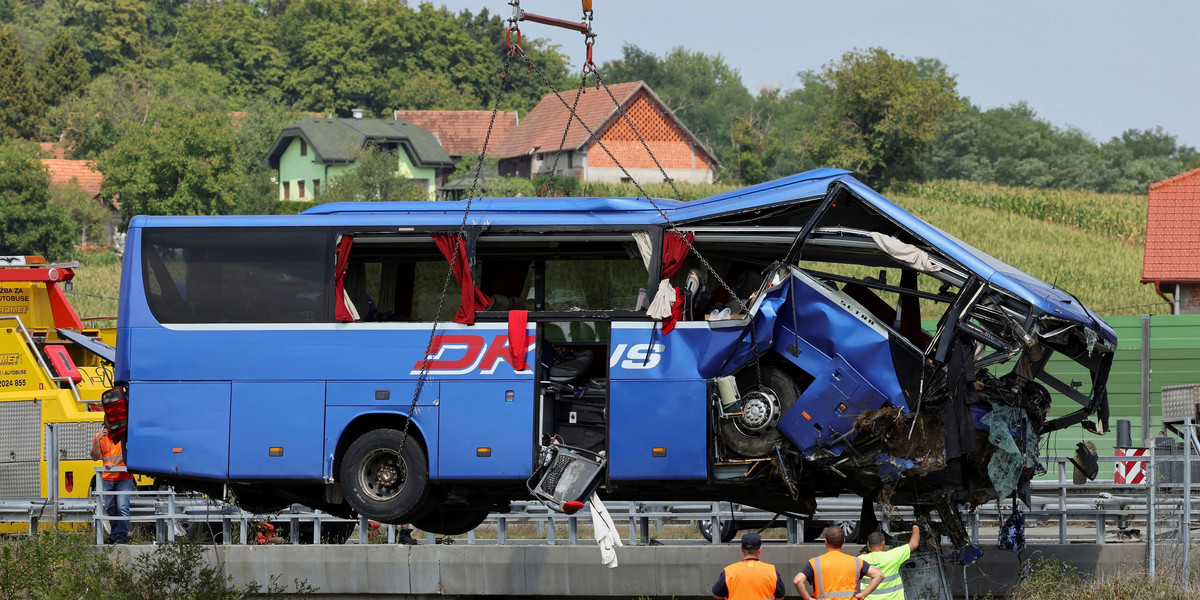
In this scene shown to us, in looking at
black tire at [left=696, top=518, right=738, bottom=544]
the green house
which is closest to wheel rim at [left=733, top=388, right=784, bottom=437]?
black tire at [left=696, top=518, right=738, bottom=544]

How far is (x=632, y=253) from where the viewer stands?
1246 cm

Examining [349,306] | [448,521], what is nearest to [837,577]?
[448,521]

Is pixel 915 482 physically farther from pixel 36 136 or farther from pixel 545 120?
pixel 36 136

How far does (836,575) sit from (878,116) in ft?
207

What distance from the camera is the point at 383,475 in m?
12.4

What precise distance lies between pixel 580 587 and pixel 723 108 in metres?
112

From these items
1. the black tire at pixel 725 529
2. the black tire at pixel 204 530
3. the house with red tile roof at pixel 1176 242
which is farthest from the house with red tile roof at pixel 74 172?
the black tire at pixel 725 529

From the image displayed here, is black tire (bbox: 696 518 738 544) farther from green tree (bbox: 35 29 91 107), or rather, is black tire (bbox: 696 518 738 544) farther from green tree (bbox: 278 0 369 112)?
green tree (bbox: 278 0 369 112)

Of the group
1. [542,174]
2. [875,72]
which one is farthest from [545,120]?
[875,72]

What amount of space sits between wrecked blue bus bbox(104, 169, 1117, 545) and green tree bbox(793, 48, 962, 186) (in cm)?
5806

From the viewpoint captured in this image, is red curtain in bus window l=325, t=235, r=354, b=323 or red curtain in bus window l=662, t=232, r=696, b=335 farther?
red curtain in bus window l=325, t=235, r=354, b=323

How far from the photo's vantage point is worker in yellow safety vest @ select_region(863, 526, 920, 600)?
11.4 m

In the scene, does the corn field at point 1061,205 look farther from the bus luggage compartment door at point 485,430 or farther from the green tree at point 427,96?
the green tree at point 427,96

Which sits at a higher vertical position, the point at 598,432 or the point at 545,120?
the point at 545,120
